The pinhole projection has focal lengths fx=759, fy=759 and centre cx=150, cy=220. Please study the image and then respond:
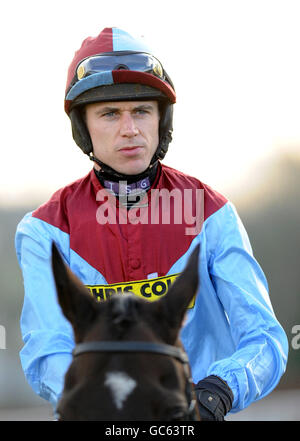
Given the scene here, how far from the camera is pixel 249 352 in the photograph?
2.97m

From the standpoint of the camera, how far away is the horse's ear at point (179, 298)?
7.02 ft

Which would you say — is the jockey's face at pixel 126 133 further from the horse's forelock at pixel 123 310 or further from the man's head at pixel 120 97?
the horse's forelock at pixel 123 310

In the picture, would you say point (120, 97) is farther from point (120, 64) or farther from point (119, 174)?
point (119, 174)

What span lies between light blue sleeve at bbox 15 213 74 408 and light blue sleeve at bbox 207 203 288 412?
0.59 m

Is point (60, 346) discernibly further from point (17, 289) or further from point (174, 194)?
point (17, 289)

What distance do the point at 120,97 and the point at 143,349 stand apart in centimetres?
164

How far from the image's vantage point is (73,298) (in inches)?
84.7

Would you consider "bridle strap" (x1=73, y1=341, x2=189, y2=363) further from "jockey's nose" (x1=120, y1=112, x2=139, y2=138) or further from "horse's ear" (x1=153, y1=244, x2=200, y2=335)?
"jockey's nose" (x1=120, y1=112, x2=139, y2=138)

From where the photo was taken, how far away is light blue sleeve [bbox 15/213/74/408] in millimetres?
2926

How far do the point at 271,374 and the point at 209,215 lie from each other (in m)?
0.79

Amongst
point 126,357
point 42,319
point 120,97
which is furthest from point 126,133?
point 126,357

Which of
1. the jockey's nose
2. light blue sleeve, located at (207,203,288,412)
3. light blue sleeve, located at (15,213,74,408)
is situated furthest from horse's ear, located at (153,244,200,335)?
the jockey's nose

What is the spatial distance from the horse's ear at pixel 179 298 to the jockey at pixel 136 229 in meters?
0.99
